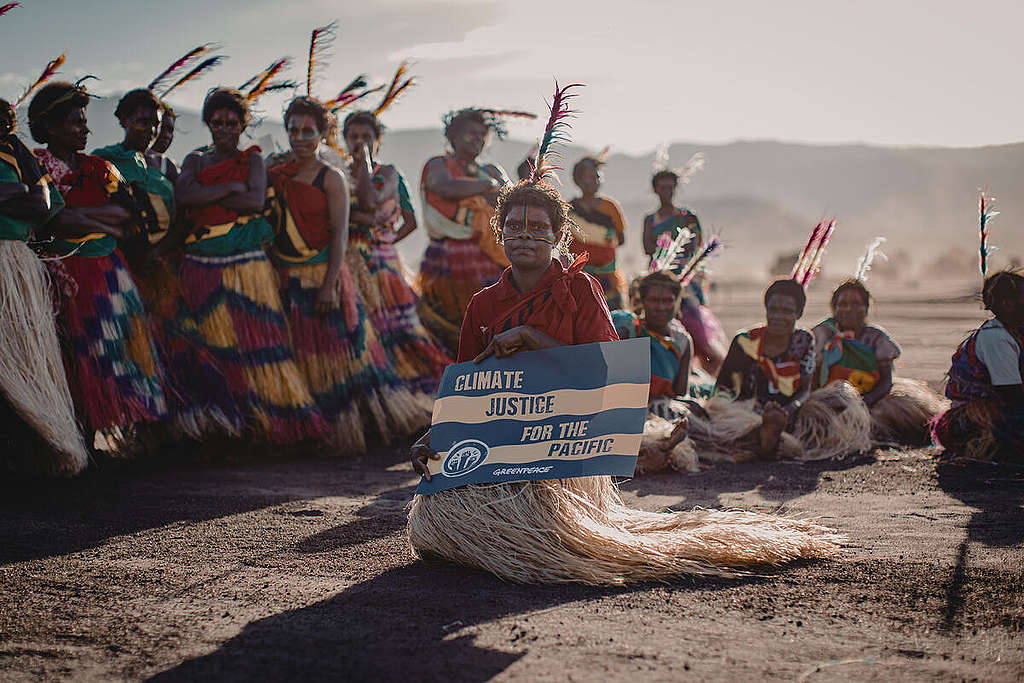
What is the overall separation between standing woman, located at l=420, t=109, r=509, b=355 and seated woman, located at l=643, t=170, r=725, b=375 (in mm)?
1427

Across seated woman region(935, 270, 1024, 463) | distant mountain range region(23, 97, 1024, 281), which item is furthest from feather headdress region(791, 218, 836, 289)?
distant mountain range region(23, 97, 1024, 281)

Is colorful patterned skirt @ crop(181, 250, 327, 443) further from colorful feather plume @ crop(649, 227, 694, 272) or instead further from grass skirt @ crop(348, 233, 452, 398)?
colorful feather plume @ crop(649, 227, 694, 272)

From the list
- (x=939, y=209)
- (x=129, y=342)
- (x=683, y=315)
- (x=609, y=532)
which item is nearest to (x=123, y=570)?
(x=609, y=532)

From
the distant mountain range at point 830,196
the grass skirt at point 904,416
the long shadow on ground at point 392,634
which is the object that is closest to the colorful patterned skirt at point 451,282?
the grass skirt at point 904,416

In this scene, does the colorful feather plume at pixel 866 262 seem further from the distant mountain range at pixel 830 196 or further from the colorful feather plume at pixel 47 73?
the distant mountain range at pixel 830 196

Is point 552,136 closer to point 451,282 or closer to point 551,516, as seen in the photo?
point 551,516

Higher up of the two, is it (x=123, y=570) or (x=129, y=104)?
(x=129, y=104)

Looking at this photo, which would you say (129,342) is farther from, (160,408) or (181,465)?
(181,465)

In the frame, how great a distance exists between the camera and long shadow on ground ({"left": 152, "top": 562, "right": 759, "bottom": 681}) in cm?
216

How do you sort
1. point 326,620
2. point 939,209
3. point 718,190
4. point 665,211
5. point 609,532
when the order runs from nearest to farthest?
point 326,620 → point 609,532 → point 665,211 → point 939,209 → point 718,190

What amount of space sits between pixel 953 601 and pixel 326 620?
1.77 m

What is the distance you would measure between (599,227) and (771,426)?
2.41m

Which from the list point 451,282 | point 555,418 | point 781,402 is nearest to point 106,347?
point 451,282

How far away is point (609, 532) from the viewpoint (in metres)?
2.83
